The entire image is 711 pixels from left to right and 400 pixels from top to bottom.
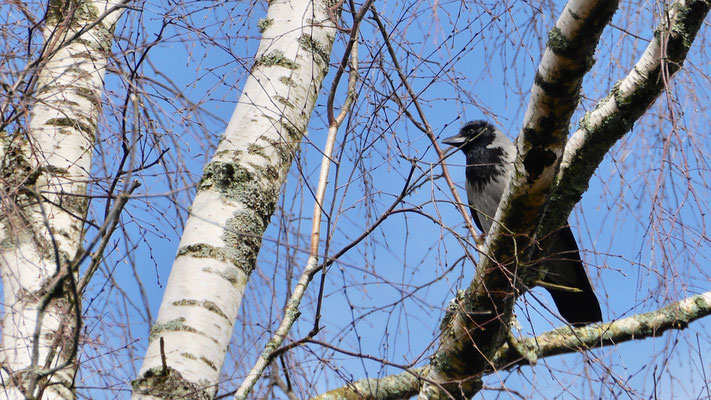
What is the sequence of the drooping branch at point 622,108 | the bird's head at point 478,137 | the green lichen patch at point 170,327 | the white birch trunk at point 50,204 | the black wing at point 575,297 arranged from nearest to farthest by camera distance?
the green lichen patch at point 170,327 → the drooping branch at point 622,108 → the white birch trunk at point 50,204 → the black wing at point 575,297 → the bird's head at point 478,137

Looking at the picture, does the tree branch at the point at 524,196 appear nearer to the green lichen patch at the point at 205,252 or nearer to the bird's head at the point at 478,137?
the green lichen patch at the point at 205,252

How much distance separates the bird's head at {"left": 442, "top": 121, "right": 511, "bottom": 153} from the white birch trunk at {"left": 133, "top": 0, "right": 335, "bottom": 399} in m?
1.90

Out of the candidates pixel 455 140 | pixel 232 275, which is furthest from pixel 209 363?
pixel 455 140

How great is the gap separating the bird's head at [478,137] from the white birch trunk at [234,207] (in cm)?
Result: 190

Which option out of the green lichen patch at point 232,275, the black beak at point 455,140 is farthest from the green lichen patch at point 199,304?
the black beak at point 455,140

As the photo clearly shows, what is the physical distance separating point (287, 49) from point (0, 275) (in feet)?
5.53

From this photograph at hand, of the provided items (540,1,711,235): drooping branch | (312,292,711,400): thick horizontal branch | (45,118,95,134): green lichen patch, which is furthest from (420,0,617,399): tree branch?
(45,118,95,134): green lichen patch

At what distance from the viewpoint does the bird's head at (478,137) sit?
494 cm

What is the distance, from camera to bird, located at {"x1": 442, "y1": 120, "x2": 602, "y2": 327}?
13.7 ft

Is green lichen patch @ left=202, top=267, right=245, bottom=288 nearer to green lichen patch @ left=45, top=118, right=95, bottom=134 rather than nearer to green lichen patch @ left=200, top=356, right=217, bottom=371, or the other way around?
green lichen patch @ left=200, top=356, right=217, bottom=371

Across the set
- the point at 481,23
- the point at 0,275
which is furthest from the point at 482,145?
the point at 0,275

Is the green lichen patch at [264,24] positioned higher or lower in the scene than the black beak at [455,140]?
lower

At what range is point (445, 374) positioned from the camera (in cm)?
305

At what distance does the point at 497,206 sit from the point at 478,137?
0.83 meters
